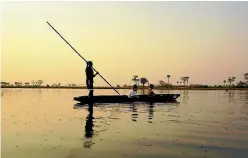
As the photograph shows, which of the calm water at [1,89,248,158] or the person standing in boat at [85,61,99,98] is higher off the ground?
the person standing in boat at [85,61,99,98]

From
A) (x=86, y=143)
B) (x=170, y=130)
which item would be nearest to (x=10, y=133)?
(x=86, y=143)

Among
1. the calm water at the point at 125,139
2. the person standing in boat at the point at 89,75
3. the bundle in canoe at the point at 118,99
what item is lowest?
→ the calm water at the point at 125,139

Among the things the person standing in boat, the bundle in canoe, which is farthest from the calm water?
the bundle in canoe

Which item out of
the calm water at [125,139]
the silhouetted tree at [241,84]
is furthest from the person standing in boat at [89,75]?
the silhouetted tree at [241,84]

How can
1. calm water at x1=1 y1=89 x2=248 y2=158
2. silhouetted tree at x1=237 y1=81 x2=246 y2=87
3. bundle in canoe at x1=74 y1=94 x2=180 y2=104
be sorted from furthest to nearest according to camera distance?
silhouetted tree at x1=237 y1=81 x2=246 y2=87
bundle in canoe at x1=74 y1=94 x2=180 y2=104
calm water at x1=1 y1=89 x2=248 y2=158

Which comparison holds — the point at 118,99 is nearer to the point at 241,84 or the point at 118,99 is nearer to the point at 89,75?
the point at 89,75

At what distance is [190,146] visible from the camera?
11.1 meters

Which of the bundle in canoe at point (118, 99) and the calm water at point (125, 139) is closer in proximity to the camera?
the calm water at point (125, 139)

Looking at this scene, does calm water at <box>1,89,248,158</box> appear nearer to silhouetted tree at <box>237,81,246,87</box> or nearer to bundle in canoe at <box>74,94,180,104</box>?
bundle in canoe at <box>74,94,180,104</box>

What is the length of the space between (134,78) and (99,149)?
166m

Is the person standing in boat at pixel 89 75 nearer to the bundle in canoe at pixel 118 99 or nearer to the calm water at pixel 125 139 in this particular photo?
the bundle in canoe at pixel 118 99

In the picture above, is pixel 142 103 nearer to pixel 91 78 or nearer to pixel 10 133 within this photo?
pixel 91 78


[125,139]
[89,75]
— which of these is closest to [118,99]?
[89,75]

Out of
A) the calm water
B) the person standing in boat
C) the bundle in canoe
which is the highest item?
the person standing in boat
